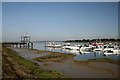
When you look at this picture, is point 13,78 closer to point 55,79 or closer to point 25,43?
point 55,79

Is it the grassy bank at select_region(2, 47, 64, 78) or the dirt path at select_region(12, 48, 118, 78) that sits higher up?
the grassy bank at select_region(2, 47, 64, 78)

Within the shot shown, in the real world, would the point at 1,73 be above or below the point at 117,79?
above

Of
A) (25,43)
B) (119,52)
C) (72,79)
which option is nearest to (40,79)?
(72,79)

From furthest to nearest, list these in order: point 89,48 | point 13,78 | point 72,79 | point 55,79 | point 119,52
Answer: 1. point 89,48
2. point 119,52
3. point 72,79
4. point 55,79
5. point 13,78

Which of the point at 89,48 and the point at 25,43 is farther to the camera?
the point at 25,43

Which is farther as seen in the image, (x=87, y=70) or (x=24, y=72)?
(x=87, y=70)

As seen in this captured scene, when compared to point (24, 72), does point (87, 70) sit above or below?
below

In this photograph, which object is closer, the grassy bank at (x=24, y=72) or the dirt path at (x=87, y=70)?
the grassy bank at (x=24, y=72)

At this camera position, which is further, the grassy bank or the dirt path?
the dirt path

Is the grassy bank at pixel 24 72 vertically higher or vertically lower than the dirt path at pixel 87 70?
higher

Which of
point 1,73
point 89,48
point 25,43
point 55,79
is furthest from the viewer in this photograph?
point 25,43

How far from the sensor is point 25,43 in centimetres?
12619

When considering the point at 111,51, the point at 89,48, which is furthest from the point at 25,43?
the point at 111,51

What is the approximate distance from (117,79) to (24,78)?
1023 cm
